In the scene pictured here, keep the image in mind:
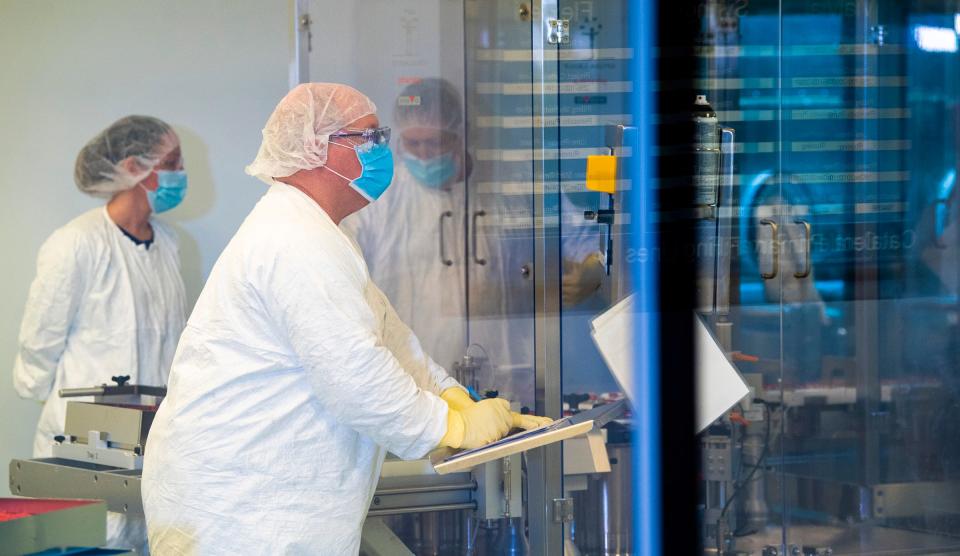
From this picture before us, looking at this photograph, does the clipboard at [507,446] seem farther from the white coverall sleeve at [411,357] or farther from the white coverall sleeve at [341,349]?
the white coverall sleeve at [411,357]

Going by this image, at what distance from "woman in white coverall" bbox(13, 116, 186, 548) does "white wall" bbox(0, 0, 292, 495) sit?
25 cm

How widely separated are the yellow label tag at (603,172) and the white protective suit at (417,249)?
0.68m

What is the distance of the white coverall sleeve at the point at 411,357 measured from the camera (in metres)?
2.21

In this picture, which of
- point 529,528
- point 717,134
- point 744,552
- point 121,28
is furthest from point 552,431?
point 121,28

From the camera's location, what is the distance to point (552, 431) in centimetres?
182

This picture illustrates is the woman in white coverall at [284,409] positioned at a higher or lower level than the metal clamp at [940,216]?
lower

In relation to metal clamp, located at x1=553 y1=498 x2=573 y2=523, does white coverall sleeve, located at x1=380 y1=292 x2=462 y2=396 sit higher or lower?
higher

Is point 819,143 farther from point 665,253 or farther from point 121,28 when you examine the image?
point 121,28

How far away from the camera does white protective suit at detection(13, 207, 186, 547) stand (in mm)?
3314

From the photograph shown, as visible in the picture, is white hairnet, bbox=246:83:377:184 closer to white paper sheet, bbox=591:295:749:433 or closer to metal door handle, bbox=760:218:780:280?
white paper sheet, bbox=591:295:749:433

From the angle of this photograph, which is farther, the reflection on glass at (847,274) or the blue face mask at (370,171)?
the reflection on glass at (847,274)

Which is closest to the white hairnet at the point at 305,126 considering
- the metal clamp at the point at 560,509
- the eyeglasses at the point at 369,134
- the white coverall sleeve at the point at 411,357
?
the eyeglasses at the point at 369,134

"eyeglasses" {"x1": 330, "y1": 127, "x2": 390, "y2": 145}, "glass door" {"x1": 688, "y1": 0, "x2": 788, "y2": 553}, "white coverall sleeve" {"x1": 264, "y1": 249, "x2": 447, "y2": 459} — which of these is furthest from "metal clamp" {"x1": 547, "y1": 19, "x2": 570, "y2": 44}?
"white coverall sleeve" {"x1": 264, "y1": 249, "x2": 447, "y2": 459}

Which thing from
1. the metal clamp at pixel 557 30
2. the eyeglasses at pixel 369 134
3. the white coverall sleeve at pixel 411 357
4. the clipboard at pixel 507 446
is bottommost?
the clipboard at pixel 507 446
